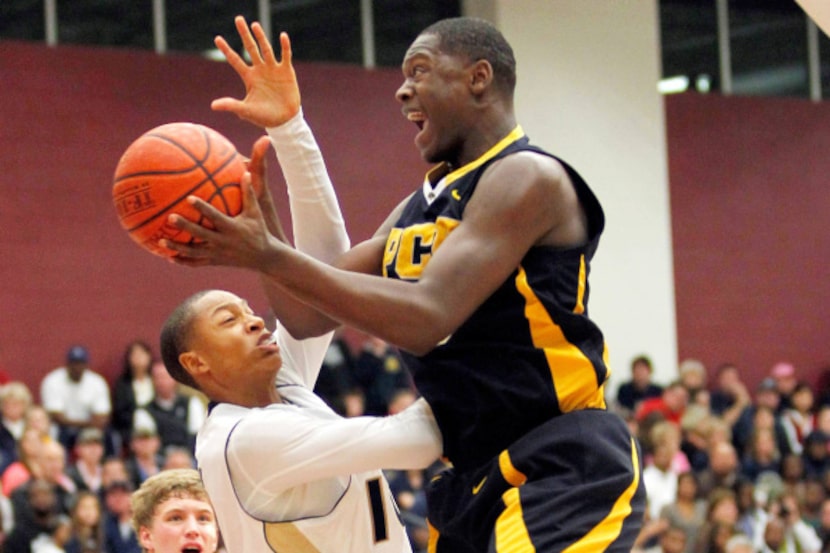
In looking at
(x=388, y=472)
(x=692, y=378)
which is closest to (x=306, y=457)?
(x=388, y=472)

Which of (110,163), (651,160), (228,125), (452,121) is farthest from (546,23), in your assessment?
(452,121)

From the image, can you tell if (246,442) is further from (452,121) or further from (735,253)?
(735,253)

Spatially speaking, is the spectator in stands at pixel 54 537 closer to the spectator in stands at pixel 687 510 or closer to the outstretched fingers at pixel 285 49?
the spectator in stands at pixel 687 510

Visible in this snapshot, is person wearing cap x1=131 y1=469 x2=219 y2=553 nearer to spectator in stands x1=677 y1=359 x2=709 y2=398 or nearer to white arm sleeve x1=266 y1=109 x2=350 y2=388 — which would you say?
white arm sleeve x1=266 y1=109 x2=350 y2=388

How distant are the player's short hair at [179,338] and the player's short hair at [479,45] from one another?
115 cm

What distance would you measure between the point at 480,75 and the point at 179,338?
1.27 m

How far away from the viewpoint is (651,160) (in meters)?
15.7

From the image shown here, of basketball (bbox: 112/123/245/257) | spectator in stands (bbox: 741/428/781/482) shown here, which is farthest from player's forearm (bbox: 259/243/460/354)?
spectator in stands (bbox: 741/428/781/482)

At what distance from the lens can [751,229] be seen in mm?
17062

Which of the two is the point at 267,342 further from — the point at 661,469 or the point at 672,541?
the point at 661,469

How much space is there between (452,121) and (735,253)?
13.6 m

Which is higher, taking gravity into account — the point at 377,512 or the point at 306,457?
the point at 306,457

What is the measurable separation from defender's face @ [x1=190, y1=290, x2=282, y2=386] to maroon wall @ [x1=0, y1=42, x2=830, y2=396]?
28.3 feet

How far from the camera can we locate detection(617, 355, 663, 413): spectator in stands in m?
14.1
